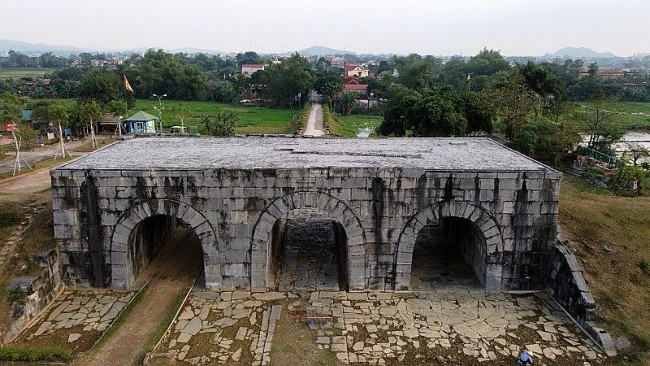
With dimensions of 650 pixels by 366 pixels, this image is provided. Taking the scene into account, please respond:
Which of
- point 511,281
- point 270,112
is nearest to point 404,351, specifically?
point 511,281

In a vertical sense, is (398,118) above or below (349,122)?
above

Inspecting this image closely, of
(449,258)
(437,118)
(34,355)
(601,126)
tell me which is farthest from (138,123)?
(601,126)

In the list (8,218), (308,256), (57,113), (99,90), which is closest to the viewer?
(8,218)

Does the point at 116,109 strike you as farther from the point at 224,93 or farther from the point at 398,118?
the point at 224,93

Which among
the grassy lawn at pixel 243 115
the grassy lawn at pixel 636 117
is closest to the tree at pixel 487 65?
the grassy lawn at pixel 636 117

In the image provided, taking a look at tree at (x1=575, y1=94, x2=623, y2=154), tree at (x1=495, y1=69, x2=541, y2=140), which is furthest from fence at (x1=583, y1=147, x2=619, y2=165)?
tree at (x1=495, y1=69, x2=541, y2=140)

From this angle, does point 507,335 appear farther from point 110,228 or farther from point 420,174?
point 110,228
